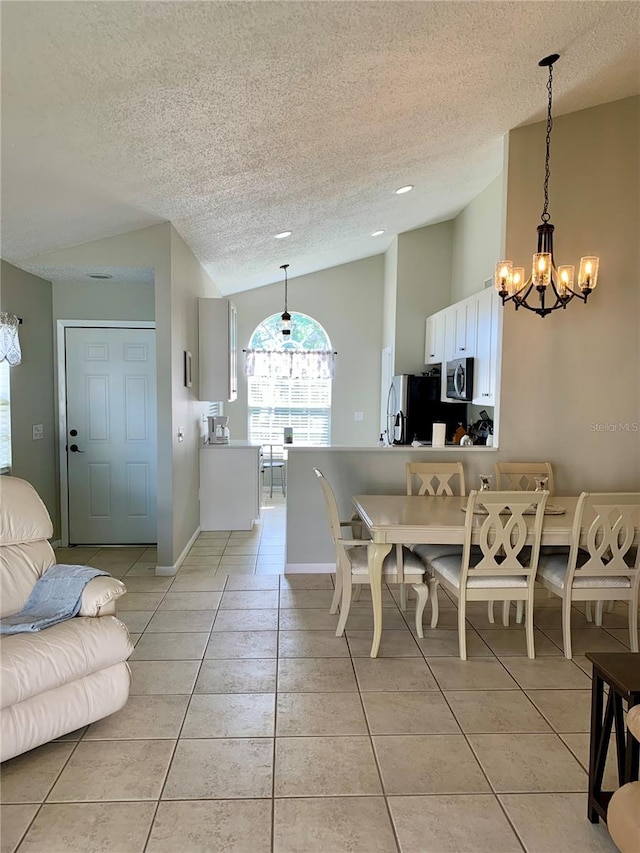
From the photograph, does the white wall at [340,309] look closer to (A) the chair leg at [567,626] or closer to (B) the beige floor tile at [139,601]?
(B) the beige floor tile at [139,601]

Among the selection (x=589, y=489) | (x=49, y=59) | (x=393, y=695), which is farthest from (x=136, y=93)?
(x=589, y=489)

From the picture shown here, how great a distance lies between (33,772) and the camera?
2.12 meters

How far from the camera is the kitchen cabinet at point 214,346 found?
5379 millimetres

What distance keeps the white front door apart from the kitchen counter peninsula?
150cm

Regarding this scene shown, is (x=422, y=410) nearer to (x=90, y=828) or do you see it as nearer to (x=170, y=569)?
(x=170, y=569)

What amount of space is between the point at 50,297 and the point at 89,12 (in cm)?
336

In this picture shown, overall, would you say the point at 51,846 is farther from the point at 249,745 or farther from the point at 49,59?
the point at 49,59

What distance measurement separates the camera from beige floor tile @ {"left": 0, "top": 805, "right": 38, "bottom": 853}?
1.79 m

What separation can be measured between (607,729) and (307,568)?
2842 millimetres

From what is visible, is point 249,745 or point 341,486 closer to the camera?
point 249,745

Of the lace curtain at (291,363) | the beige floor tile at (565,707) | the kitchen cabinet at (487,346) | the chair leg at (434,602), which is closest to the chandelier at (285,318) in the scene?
the lace curtain at (291,363)

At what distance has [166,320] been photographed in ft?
14.0

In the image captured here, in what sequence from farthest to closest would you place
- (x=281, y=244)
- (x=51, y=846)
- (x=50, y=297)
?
1. (x=281, y=244)
2. (x=50, y=297)
3. (x=51, y=846)

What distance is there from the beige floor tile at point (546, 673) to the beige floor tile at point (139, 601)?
7.49ft
